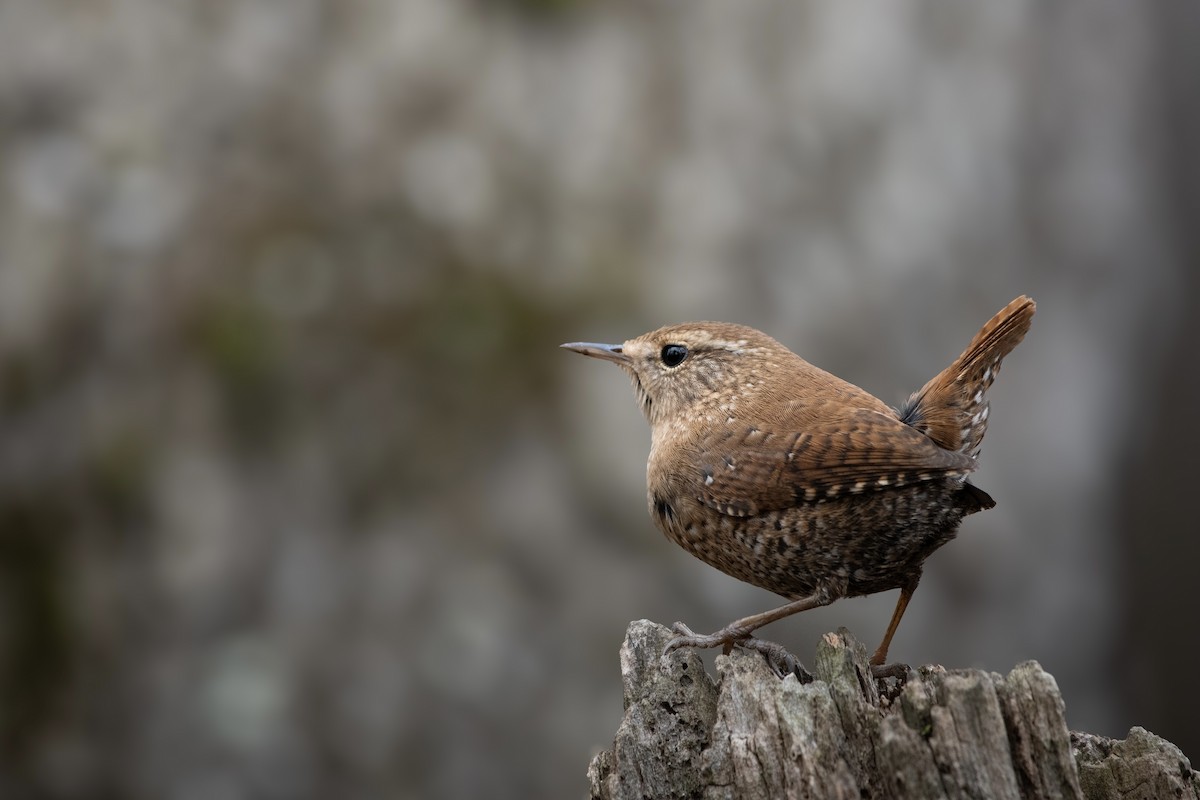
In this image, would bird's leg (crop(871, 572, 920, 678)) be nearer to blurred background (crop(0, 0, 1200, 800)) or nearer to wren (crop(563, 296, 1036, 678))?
wren (crop(563, 296, 1036, 678))

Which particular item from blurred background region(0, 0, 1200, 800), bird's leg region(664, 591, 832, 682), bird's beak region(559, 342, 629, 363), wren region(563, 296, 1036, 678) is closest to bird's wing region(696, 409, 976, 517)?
wren region(563, 296, 1036, 678)

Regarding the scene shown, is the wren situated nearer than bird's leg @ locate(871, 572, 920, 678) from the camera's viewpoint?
Yes

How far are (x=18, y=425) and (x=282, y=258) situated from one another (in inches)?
60.7

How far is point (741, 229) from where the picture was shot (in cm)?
653

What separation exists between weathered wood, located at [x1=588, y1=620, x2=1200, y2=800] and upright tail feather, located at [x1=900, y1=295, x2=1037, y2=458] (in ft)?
2.13

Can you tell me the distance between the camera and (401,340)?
573 centimetres

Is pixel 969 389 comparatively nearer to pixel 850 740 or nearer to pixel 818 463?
pixel 818 463

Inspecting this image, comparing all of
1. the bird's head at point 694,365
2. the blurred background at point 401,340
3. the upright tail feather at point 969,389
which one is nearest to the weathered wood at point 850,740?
the upright tail feather at point 969,389

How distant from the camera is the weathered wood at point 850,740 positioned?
1929 mm

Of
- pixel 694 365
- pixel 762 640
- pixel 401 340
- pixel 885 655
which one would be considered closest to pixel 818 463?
pixel 762 640

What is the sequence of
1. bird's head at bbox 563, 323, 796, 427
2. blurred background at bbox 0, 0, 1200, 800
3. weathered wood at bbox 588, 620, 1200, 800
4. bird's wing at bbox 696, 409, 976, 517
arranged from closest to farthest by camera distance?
1. weathered wood at bbox 588, 620, 1200, 800
2. bird's wing at bbox 696, 409, 976, 517
3. bird's head at bbox 563, 323, 796, 427
4. blurred background at bbox 0, 0, 1200, 800

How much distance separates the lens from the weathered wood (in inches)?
75.9

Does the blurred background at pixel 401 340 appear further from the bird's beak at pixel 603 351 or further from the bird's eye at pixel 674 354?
the bird's eye at pixel 674 354

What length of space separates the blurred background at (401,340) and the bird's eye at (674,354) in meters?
2.65
